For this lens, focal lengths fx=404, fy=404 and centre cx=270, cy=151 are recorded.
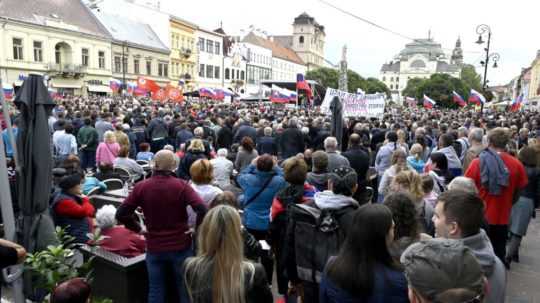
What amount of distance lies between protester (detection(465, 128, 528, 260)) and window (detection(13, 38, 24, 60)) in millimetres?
39178

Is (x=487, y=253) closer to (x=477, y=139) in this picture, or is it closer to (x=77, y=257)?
(x=77, y=257)

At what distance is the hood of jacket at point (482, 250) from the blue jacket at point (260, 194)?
7.95ft

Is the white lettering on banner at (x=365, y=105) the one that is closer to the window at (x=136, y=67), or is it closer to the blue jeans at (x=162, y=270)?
the blue jeans at (x=162, y=270)

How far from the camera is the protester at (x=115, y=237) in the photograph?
4230 millimetres

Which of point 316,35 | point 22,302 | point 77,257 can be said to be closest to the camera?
point 22,302

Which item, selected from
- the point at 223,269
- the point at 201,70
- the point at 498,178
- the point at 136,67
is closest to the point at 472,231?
the point at 223,269

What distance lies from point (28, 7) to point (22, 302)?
40943mm

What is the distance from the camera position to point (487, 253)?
2523mm

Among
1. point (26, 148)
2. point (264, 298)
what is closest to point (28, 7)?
point (26, 148)

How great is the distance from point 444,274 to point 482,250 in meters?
1.07

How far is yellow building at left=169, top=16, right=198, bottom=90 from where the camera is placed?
55625 mm

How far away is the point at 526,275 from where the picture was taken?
5750 millimetres

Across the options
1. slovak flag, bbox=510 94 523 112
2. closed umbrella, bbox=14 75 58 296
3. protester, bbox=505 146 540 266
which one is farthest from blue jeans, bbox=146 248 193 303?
slovak flag, bbox=510 94 523 112

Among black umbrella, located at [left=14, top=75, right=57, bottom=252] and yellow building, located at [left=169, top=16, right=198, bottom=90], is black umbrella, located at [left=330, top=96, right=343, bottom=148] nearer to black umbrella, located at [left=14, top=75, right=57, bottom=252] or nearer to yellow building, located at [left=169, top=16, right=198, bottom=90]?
black umbrella, located at [left=14, top=75, right=57, bottom=252]
